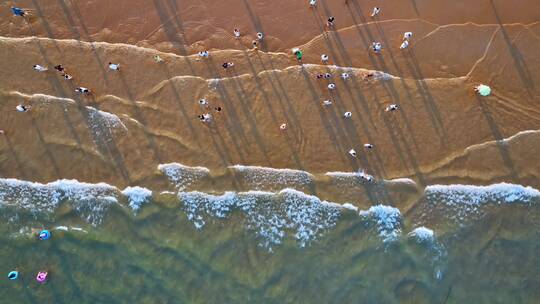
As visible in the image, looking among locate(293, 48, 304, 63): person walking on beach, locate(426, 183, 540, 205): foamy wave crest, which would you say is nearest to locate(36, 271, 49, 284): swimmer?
locate(293, 48, 304, 63): person walking on beach

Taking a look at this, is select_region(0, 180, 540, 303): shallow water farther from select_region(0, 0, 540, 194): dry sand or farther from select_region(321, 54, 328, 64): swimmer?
select_region(321, 54, 328, 64): swimmer

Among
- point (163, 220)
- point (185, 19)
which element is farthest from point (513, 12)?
point (163, 220)

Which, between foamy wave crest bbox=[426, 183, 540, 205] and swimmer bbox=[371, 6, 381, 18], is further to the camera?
swimmer bbox=[371, 6, 381, 18]

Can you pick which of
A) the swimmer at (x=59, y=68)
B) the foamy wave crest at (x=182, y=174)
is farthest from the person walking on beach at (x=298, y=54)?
the swimmer at (x=59, y=68)

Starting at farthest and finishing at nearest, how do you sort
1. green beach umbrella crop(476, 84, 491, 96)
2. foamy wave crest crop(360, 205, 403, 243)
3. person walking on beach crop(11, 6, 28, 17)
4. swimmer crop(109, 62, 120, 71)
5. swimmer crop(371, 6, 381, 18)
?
person walking on beach crop(11, 6, 28, 17), swimmer crop(109, 62, 120, 71), swimmer crop(371, 6, 381, 18), foamy wave crest crop(360, 205, 403, 243), green beach umbrella crop(476, 84, 491, 96)

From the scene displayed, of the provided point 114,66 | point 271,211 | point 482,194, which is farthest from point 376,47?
point 114,66
